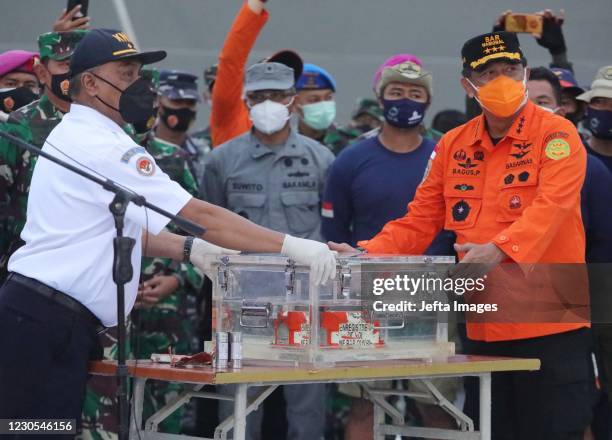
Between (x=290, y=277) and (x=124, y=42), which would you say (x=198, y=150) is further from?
(x=290, y=277)

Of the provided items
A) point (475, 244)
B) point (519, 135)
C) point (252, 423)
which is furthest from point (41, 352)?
point (252, 423)

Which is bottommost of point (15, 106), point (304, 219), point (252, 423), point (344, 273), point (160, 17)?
point (252, 423)

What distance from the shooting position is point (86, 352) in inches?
179

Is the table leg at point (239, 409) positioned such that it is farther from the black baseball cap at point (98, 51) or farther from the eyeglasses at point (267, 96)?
the eyeglasses at point (267, 96)

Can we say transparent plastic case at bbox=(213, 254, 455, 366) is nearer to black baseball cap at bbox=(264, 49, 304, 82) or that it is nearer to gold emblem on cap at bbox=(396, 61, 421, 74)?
gold emblem on cap at bbox=(396, 61, 421, 74)

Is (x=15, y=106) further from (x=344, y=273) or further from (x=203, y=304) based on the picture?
(x=344, y=273)

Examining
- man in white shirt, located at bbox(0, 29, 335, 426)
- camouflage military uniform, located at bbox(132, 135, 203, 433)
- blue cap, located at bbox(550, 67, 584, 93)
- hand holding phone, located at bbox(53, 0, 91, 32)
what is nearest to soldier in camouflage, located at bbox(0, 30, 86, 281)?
hand holding phone, located at bbox(53, 0, 91, 32)

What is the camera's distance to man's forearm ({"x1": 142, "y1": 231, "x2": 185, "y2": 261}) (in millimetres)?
5172

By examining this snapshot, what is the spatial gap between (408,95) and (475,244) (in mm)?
2036

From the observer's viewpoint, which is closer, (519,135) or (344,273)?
(344,273)

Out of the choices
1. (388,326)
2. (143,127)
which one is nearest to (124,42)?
(388,326)

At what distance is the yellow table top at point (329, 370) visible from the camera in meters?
4.31

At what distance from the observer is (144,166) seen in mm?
4473

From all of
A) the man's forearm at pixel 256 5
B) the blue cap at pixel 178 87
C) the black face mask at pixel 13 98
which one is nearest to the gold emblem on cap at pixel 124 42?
the black face mask at pixel 13 98
